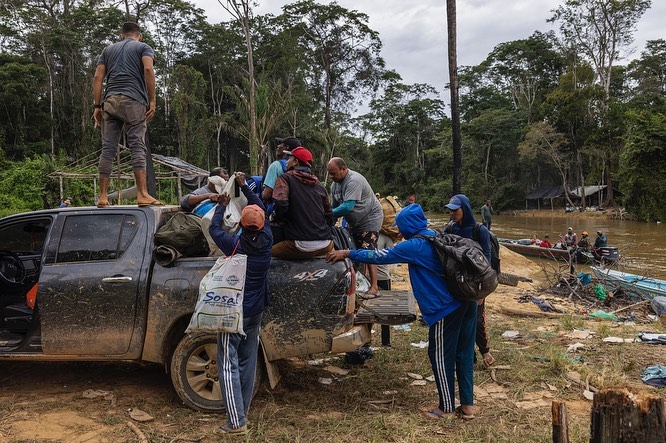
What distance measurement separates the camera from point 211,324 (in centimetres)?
354

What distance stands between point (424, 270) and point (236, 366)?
1673mm

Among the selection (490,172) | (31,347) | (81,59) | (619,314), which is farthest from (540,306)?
(490,172)

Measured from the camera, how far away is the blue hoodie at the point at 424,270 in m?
3.97

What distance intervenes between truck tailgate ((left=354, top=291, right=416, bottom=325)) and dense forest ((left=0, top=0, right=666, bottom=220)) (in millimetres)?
20457

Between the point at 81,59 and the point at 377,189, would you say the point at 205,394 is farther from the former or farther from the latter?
the point at 377,189

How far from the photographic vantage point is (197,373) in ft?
13.4

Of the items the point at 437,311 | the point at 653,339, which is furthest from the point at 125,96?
the point at 653,339

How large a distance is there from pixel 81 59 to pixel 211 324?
4145 centimetres

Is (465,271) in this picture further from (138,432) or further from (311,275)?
(138,432)

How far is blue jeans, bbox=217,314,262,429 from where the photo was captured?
3.64m

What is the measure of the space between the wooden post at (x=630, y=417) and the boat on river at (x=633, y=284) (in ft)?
33.0

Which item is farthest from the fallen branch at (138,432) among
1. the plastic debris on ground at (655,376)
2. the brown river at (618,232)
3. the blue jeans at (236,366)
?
the brown river at (618,232)

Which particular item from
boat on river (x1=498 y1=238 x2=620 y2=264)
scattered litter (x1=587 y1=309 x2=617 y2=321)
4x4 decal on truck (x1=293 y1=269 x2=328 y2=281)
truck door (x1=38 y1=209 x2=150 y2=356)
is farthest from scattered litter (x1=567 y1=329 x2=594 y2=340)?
boat on river (x1=498 y1=238 x2=620 y2=264)

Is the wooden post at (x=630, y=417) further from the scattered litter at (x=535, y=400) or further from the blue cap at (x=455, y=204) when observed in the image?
the blue cap at (x=455, y=204)
